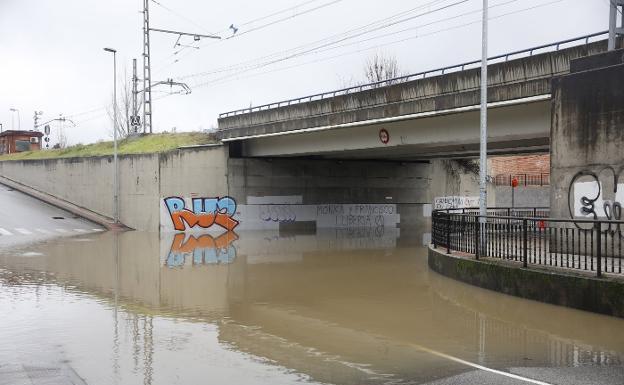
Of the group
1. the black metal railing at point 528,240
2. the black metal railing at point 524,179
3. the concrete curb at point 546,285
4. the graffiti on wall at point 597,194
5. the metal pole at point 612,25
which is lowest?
the concrete curb at point 546,285

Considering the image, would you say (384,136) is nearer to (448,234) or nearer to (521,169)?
(448,234)

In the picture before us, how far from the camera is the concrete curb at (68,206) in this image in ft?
116

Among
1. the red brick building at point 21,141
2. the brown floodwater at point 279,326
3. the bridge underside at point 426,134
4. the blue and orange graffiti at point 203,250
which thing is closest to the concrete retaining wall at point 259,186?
the bridge underside at point 426,134

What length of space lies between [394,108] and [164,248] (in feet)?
35.3

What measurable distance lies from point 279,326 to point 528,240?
6.68 m

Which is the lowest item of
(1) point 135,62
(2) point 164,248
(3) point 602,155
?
(2) point 164,248

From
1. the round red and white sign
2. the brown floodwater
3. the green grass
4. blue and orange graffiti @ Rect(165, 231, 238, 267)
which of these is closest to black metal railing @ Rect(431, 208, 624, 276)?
the brown floodwater

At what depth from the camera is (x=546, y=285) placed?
11609 mm

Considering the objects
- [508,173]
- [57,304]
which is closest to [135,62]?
[508,173]

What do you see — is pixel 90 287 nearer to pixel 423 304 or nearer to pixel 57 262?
pixel 57 262

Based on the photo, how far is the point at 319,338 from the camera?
9164mm

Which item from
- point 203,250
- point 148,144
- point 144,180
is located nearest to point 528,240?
point 203,250

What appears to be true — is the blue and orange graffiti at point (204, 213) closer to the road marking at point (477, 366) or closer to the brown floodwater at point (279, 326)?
the brown floodwater at point (279, 326)

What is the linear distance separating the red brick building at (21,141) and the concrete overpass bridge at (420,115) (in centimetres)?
3671
